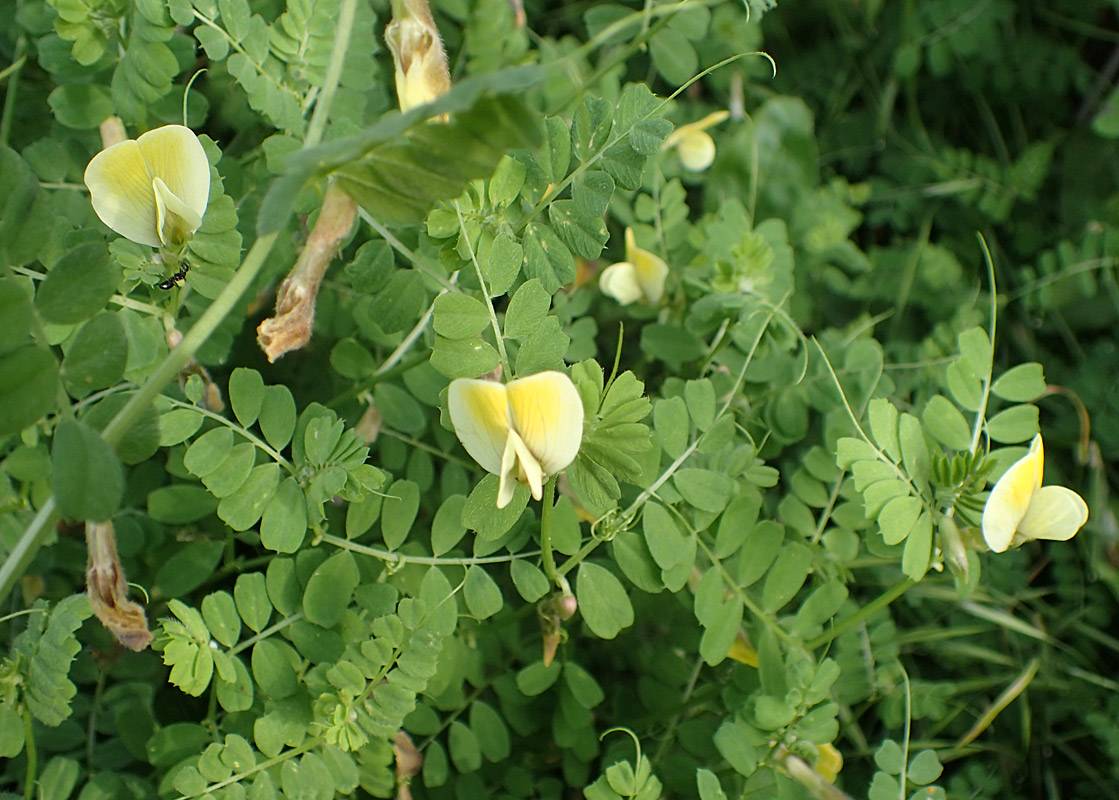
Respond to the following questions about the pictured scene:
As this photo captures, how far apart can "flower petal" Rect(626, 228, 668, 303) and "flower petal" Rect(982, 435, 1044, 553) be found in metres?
0.42

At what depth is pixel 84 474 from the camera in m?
0.52

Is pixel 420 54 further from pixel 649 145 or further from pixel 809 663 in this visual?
pixel 809 663

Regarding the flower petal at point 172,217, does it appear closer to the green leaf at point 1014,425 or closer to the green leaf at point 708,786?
the green leaf at point 708,786

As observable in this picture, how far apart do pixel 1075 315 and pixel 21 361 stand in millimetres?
1437

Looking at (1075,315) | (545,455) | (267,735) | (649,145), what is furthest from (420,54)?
(1075,315)

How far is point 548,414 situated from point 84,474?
287 millimetres

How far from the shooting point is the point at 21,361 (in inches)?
20.6

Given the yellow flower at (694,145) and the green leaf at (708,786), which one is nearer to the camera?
the green leaf at (708,786)

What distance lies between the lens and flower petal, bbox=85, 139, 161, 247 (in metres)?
0.61

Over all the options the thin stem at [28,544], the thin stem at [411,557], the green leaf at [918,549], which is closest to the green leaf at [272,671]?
the thin stem at [411,557]

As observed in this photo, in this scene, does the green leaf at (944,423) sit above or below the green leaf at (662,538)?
above

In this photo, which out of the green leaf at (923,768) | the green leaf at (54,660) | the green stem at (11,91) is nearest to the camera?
the green leaf at (54,660)

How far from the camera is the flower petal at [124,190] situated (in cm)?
61

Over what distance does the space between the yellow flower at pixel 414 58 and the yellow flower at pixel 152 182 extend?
154 mm
